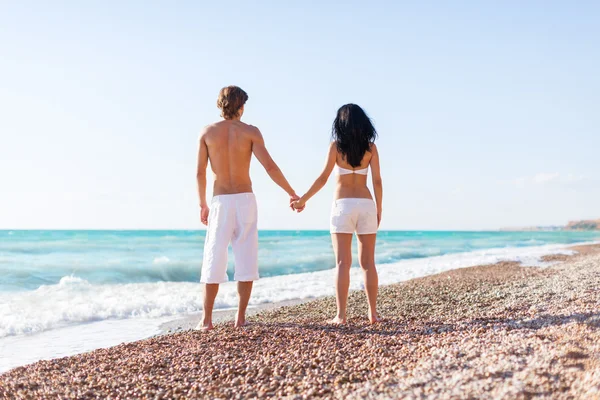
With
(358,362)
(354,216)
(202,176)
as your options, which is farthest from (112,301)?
(358,362)

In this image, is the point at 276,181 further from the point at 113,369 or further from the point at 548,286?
the point at 548,286

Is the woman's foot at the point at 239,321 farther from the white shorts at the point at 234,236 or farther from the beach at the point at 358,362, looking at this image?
the white shorts at the point at 234,236

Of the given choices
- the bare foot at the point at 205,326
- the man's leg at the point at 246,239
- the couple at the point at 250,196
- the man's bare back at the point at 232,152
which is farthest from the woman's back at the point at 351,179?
the bare foot at the point at 205,326

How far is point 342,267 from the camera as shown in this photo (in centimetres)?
572

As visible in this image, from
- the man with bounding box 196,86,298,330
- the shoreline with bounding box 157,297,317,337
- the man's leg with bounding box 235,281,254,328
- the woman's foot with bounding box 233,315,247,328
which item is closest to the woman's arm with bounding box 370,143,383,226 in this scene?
the man with bounding box 196,86,298,330

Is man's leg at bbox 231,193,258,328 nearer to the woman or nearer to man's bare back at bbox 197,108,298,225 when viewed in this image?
man's bare back at bbox 197,108,298,225

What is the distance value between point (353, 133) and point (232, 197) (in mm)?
1448

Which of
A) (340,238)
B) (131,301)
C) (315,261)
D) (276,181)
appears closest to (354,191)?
(340,238)

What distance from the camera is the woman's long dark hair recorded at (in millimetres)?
5594

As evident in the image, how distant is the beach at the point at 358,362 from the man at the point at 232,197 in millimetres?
561

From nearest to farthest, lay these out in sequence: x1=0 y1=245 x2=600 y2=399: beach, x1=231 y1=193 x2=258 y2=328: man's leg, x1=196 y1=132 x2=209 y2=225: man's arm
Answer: x1=0 y1=245 x2=600 y2=399: beach → x1=231 y1=193 x2=258 y2=328: man's leg → x1=196 y1=132 x2=209 y2=225: man's arm

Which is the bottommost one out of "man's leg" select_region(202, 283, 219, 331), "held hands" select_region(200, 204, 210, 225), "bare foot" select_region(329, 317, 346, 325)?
"bare foot" select_region(329, 317, 346, 325)

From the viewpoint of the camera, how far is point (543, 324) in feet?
15.5

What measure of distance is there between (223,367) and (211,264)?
69.4 inches
